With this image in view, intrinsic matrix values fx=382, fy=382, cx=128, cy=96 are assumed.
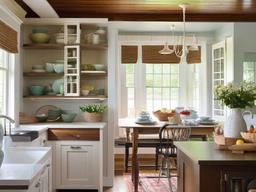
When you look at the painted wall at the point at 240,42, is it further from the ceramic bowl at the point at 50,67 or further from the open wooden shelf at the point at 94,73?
the ceramic bowl at the point at 50,67

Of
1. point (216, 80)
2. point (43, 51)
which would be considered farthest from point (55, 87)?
point (216, 80)

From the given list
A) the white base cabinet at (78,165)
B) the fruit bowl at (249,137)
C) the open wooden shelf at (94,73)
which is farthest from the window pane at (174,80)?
the fruit bowl at (249,137)

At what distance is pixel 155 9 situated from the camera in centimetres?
525

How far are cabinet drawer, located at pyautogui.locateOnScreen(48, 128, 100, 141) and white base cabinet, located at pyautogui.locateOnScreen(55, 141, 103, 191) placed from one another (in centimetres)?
6

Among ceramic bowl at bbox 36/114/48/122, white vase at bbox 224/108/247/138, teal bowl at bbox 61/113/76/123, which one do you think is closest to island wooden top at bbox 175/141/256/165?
white vase at bbox 224/108/247/138

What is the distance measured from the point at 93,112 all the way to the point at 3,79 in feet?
4.17

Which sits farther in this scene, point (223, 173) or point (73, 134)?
point (73, 134)

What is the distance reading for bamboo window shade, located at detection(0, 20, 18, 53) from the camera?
12.8 ft

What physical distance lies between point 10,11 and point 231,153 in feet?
9.45

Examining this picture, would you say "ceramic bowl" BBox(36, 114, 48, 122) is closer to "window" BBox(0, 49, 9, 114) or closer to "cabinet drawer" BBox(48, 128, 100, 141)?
"cabinet drawer" BBox(48, 128, 100, 141)

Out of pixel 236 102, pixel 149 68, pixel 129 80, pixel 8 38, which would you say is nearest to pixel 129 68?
pixel 129 80

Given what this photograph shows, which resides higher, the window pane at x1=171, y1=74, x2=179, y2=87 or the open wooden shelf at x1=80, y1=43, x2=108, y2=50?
the open wooden shelf at x1=80, y1=43, x2=108, y2=50

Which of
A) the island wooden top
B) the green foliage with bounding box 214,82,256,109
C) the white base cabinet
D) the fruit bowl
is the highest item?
the green foliage with bounding box 214,82,256,109

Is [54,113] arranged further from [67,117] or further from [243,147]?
[243,147]
